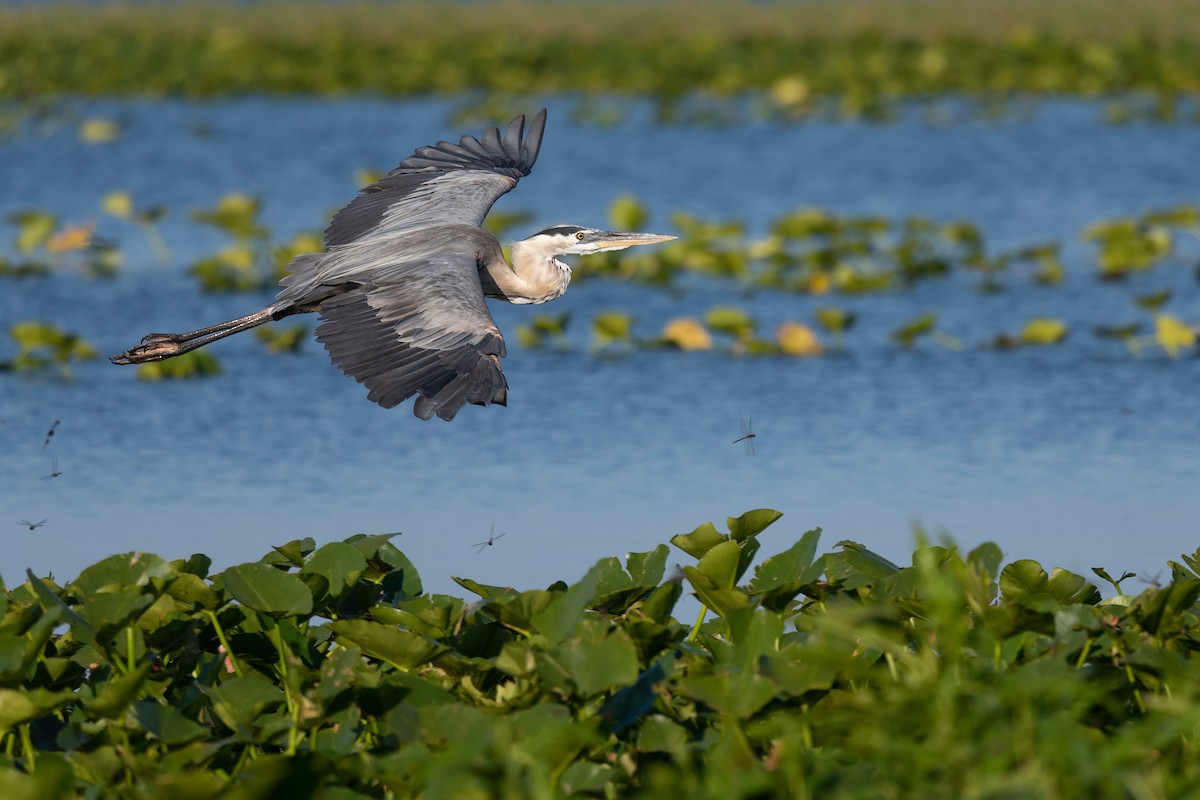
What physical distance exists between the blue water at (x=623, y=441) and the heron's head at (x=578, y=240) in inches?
34.0

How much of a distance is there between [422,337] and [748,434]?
8.20ft

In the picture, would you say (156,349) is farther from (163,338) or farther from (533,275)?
(533,275)

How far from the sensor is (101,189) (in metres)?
15.4

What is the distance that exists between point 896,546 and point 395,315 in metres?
1.79

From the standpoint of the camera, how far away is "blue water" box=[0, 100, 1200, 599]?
233 inches

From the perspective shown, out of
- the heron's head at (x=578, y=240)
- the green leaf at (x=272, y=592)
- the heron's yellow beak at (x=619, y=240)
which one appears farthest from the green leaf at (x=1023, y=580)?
the heron's yellow beak at (x=619, y=240)

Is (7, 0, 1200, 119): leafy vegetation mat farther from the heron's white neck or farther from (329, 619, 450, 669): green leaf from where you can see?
(329, 619, 450, 669): green leaf

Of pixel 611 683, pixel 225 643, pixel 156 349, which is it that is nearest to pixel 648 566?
pixel 611 683

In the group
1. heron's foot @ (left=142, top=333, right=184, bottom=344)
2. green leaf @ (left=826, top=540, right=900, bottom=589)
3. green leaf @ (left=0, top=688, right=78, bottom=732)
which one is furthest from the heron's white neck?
green leaf @ (left=0, top=688, right=78, bottom=732)

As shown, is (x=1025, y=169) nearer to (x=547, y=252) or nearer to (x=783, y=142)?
(x=783, y=142)

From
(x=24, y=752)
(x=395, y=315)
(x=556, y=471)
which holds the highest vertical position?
(x=395, y=315)

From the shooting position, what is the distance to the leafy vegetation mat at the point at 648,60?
70.1ft

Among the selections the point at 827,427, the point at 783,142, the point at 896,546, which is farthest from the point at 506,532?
the point at 783,142

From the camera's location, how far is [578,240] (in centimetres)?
643
